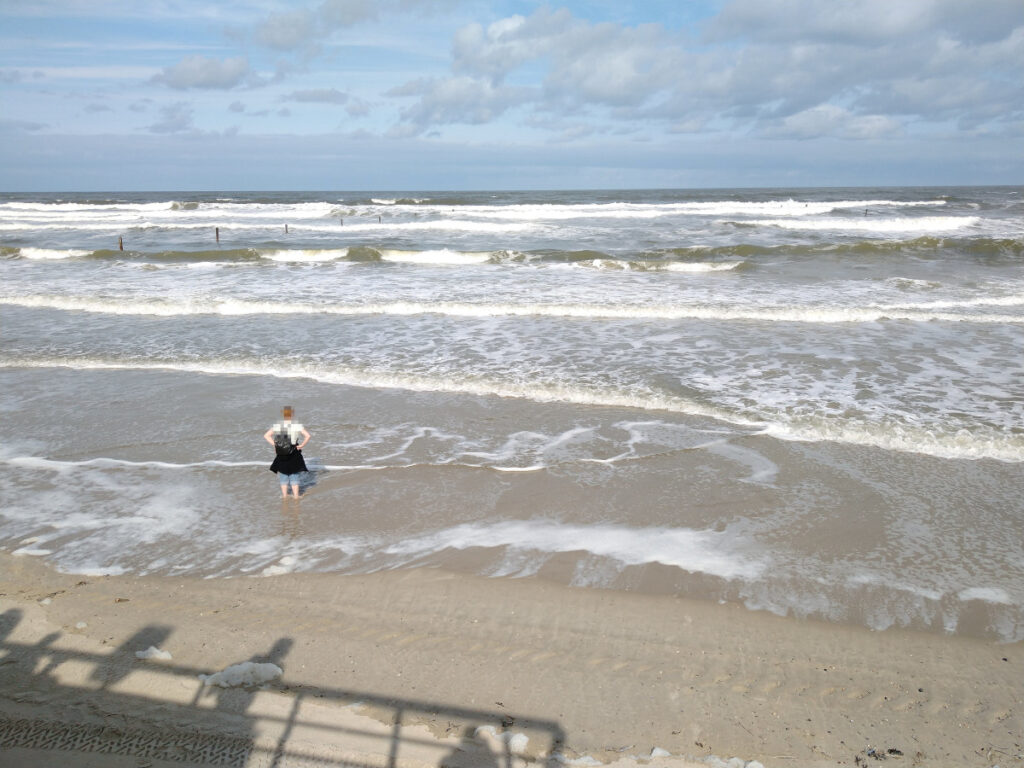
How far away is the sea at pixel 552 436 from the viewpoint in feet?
17.6

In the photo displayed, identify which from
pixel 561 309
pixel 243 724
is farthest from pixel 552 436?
pixel 561 309

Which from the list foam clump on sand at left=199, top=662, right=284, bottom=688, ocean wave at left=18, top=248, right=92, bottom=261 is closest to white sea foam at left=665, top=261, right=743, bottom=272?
foam clump on sand at left=199, top=662, right=284, bottom=688

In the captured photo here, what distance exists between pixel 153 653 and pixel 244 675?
70 cm

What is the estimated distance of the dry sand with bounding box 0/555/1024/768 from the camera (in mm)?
3418

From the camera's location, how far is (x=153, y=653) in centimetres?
410

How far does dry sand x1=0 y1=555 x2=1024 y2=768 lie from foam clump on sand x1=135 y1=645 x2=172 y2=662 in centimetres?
5

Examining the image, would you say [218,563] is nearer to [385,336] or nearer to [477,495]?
A: [477,495]

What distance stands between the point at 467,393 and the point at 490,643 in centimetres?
571

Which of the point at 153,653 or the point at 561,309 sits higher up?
the point at 561,309

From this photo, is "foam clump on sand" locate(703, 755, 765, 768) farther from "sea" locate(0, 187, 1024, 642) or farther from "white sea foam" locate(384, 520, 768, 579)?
"white sea foam" locate(384, 520, 768, 579)

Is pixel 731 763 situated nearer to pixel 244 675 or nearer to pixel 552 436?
pixel 244 675

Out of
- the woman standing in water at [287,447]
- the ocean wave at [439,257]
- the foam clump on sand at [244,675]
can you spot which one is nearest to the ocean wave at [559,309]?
the woman standing in water at [287,447]

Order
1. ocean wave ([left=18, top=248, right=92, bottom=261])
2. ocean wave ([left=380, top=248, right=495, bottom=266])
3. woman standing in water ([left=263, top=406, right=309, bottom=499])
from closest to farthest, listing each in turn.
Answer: woman standing in water ([left=263, top=406, right=309, bottom=499]), ocean wave ([left=380, top=248, right=495, bottom=266]), ocean wave ([left=18, top=248, right=92, bottom=261])

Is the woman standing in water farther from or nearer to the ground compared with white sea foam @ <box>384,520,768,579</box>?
farther from the ground
